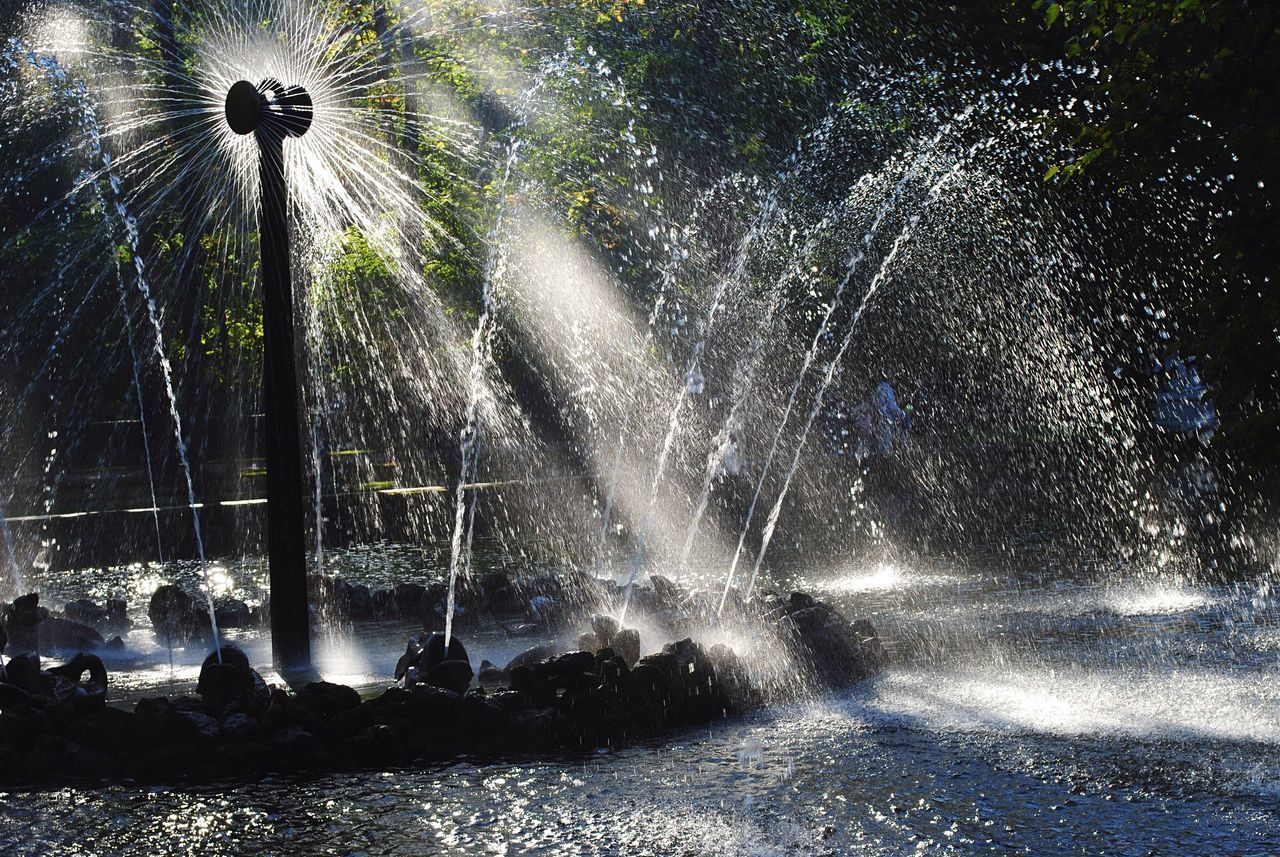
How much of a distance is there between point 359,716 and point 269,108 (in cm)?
372

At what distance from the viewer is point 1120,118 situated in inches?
255

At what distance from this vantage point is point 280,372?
7.25m

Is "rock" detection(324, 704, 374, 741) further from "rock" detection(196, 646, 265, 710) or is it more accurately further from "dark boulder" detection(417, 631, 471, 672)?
"dark boulder" detection(417, 631, 471, 672)

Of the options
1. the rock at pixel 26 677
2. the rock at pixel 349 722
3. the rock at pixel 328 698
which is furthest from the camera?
the rock at pixel 26 677

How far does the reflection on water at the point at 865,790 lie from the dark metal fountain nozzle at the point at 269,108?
3.26m

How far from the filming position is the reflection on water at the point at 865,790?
4.17 meters

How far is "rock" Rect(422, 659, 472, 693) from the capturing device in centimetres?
609

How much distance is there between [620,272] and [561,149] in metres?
2.65

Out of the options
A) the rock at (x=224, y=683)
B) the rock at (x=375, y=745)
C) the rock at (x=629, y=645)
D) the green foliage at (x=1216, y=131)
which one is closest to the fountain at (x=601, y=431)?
the rock at (x=375, y=745)

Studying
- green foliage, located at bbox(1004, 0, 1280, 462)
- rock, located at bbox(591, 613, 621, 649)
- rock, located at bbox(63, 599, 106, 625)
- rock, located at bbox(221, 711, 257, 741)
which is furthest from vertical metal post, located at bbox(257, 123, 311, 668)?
green foliage, located at bbox(1004, 0, 1280, 462)

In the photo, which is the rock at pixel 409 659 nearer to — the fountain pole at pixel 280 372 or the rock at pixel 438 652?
the rock at pixel 438 652

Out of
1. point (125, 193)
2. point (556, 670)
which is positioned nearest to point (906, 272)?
point (125, 193)

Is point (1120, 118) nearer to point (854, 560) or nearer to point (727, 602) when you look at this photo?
point (727, 602)

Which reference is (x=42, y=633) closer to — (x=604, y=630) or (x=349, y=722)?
(x=604, y=630)
